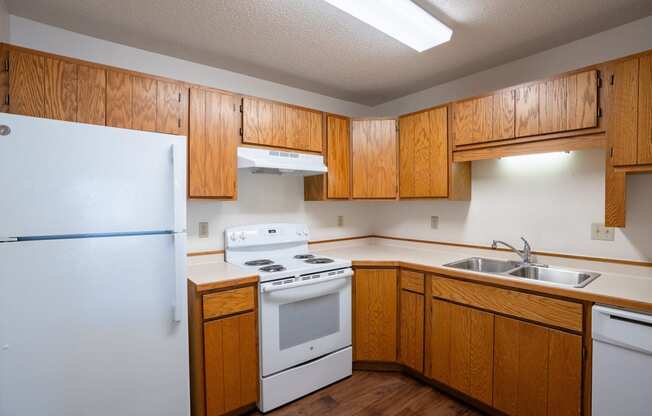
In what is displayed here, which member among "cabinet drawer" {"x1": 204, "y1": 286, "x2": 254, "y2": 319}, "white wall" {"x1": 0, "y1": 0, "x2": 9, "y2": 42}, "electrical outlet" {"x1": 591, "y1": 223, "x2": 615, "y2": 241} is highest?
"white wall" {"x1": 0, "y1": 0, "x2": 9, "y2": 42}

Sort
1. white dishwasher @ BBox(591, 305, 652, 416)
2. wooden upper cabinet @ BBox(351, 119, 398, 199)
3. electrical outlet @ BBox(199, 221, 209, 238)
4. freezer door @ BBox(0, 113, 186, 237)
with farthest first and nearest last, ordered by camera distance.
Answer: wooden upper cabinet @ BBox(351, 119, 398, 199) → electrical outlet @ BBox(199, 221, 209, 238) → white dishwasher @ BBox(591, 305, 652, 416) → freezer door @ BBox(0, 113, 186, 237)

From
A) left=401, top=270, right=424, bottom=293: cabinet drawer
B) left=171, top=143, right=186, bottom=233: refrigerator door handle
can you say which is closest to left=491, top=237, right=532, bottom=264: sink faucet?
left=401, top=270, right=424, bottom=293: cabinet drawer

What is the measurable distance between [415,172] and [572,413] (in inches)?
72.7

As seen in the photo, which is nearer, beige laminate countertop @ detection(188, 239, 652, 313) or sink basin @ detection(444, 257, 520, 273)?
beige laminate countertop @ detection(188, 239, 652, 313)

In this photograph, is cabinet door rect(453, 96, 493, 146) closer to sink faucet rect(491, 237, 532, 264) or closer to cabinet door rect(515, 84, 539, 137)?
cabinet door rect(515, 84, 539, 137)

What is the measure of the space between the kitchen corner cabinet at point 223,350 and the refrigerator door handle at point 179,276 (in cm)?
19

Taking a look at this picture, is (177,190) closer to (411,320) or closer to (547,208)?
(411,320)

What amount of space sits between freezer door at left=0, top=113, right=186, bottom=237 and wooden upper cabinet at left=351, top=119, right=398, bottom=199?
166 centimetres

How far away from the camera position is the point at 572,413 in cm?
166

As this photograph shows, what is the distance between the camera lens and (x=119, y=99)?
185 cm

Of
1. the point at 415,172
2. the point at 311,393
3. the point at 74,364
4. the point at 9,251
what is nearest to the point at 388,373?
the point at 311,393

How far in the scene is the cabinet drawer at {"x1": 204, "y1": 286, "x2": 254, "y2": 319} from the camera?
1875 mm

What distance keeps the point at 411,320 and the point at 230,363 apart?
1.34 m

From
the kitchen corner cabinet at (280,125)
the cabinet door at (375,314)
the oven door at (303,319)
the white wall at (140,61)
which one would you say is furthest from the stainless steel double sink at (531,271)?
the white wall at (140,61)
